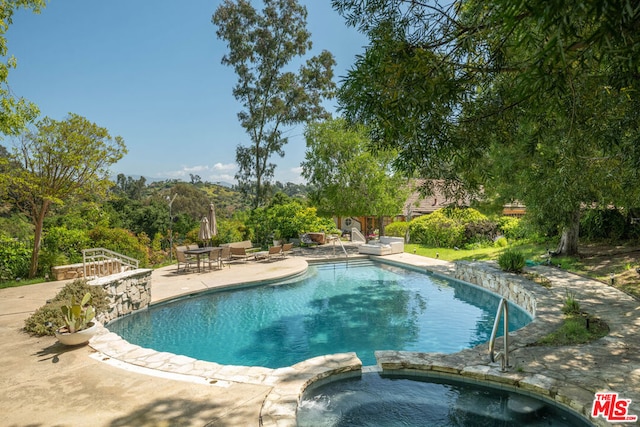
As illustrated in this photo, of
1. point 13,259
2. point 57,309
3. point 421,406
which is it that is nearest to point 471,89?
point 421,406

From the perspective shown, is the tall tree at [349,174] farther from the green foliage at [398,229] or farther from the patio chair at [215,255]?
the patio chair at [215,255]

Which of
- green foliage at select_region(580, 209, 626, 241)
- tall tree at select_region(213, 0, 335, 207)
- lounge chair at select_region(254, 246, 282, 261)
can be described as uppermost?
tall tree at select_region(213, 0, 335, 207)

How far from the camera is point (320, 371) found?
5594 mm

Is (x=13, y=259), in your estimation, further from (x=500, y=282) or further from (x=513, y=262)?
(x=513, y=262)

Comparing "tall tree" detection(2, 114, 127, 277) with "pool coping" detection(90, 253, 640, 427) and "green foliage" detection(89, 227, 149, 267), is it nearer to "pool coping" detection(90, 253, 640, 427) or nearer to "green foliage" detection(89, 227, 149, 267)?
"green foliage" detection(89, 227, 149, 267)

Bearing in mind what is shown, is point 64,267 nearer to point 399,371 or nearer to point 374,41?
point 399,371

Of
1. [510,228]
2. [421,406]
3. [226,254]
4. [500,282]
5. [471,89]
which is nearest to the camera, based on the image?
[421,406]

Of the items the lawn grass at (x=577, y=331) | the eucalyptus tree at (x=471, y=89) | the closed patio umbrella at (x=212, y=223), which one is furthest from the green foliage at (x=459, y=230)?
the eucalyptus tree at (x=471, y=89)

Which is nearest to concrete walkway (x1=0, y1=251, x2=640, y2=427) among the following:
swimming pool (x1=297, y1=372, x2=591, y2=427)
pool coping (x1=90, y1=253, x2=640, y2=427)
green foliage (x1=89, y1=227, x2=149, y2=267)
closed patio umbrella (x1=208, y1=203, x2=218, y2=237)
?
pool coping (x1=90, y1=253, x2=640, y2=427)

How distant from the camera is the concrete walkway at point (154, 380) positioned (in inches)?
167

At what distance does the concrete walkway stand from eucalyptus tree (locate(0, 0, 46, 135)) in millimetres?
4901

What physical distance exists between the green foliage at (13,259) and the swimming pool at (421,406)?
39.1 feet

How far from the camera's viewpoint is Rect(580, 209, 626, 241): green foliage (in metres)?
15.4

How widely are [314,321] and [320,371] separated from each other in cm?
411
